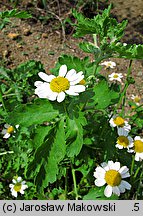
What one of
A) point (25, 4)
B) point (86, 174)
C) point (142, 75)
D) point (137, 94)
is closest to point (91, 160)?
point (86, 174)

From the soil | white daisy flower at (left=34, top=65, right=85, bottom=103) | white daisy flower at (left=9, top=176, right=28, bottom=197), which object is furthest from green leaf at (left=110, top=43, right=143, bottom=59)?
the soil

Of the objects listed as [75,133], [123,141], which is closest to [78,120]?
[75,133]

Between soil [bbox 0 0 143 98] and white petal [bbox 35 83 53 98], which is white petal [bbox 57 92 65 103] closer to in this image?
white petal [bbox 35 83 53 98]

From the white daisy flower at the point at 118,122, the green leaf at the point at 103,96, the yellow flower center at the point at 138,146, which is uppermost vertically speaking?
the green leaf at the point at 103,96

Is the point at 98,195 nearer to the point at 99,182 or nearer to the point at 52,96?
the point at 99,182

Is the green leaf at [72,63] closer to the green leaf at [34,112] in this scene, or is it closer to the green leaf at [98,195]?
the green leaf at [34,112]

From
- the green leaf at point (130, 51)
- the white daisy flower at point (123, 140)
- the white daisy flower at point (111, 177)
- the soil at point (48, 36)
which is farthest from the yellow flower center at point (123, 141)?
the soil at point (48, 36)

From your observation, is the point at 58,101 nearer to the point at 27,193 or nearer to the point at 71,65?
A: the point at 71,65
